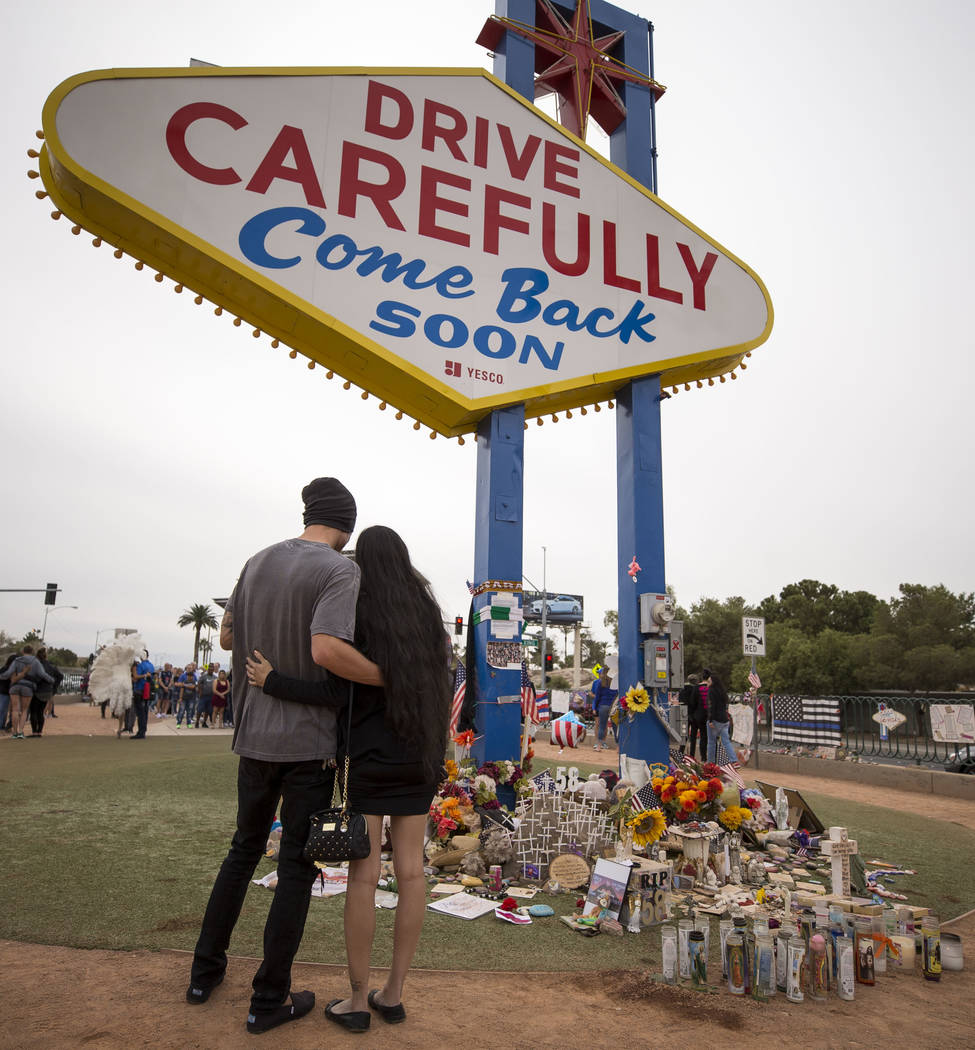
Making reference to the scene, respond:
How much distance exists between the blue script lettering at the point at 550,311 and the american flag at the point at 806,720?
35.9ft

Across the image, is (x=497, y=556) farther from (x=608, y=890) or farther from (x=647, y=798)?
(x=608, y=890)

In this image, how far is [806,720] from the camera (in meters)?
15.8

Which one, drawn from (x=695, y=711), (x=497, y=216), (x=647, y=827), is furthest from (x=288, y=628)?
(x=695, y=711)

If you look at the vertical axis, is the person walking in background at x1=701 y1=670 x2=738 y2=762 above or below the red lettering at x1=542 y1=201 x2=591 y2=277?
below

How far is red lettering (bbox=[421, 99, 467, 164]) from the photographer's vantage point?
7410 mm

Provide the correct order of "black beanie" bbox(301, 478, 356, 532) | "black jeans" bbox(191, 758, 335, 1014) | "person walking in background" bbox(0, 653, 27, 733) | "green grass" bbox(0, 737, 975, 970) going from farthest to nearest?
"person walking in background" bbox(0, 653, 27, 733), "green grass" bbox(0, 737, 975, 970), "black beanie" bbox(301, 478, 356, 532), "black jeans" bbox(191, 758, 335, 1014)

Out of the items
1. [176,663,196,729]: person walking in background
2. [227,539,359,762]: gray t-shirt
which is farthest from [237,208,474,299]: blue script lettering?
[176,663,196,729]: person walking in background

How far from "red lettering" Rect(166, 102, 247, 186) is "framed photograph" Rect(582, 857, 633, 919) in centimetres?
637

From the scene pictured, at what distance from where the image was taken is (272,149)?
668 cm

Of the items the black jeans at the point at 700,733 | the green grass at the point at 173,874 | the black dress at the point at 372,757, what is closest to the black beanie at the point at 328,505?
the black dress at the point at 372,757

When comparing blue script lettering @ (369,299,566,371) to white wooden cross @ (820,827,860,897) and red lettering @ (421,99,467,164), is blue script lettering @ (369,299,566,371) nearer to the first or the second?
red lettering @ (421,99,467,164)

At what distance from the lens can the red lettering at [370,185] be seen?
687 centimetres

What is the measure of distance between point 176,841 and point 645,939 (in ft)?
12.4

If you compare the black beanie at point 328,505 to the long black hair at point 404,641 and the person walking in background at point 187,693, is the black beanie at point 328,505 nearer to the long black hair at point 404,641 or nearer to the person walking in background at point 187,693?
the long black hair at point 404,641
